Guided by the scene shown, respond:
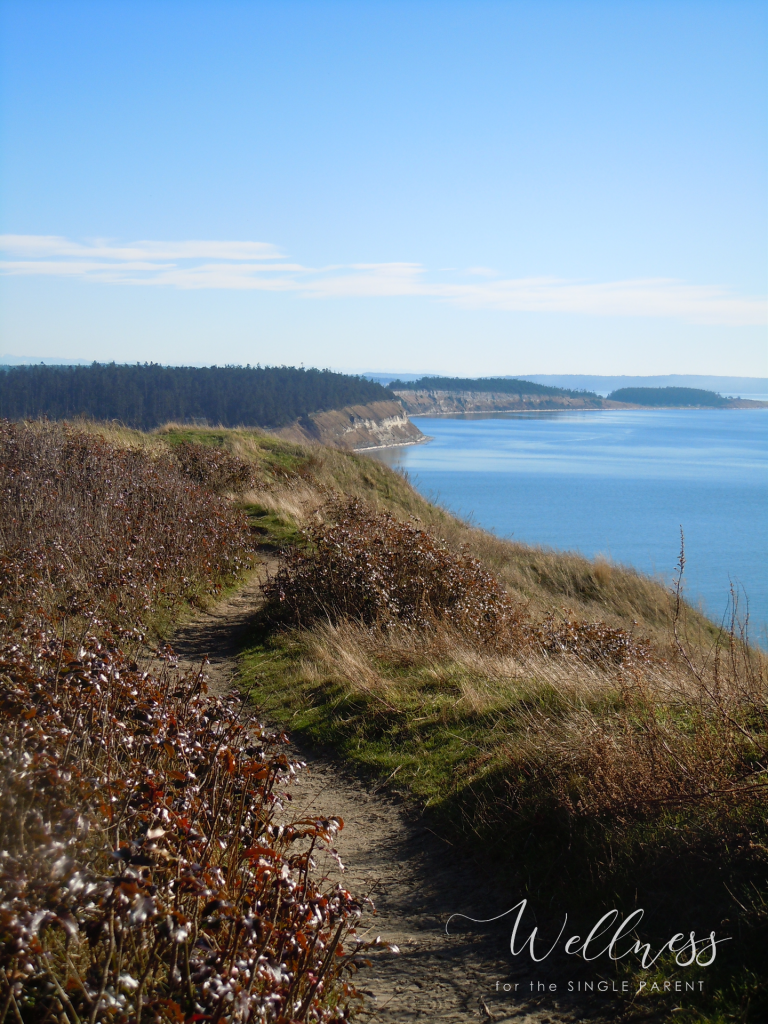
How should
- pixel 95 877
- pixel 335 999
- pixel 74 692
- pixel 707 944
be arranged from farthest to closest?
pixel 74 692, pixel 707 944, pixel 335 999, pixel 95 877

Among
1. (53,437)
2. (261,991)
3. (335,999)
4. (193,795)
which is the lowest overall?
(335,999)

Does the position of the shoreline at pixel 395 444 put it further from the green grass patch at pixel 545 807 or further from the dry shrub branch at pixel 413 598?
the green grass patch at pixel 545 807

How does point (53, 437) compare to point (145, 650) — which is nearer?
point (145, 650)

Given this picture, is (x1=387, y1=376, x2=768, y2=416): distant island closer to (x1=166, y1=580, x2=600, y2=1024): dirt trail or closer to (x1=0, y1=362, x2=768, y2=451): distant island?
(x1=0, y1=362, x2=768, y2=451): distant island

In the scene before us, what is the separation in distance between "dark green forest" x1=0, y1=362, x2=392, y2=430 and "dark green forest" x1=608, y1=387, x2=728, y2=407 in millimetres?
121863

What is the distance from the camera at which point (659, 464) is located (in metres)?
67.6

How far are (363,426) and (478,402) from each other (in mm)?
77106

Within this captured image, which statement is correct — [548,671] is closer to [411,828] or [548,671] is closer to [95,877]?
[411,828]

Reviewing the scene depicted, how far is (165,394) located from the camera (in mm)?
63500

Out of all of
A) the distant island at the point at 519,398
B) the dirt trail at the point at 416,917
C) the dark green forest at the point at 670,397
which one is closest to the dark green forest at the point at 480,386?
the distant island at the point at 519,398

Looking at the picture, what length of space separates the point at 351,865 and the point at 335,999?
4.44ft

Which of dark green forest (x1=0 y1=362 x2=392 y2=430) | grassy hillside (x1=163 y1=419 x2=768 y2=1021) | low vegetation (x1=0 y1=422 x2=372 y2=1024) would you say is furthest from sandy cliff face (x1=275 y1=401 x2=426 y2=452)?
low vegetation (x1=0 y1=422 x2=372 y2=1024)

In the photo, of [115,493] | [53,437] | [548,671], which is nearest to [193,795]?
[548,671]

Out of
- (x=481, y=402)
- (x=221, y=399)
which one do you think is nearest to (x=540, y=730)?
(x=221, y=399)
